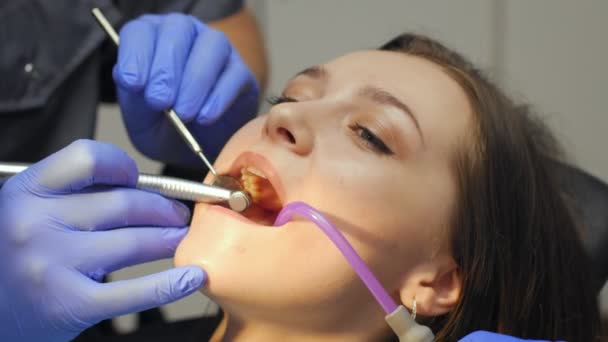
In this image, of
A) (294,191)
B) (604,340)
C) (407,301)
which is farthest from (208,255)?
(604,340)

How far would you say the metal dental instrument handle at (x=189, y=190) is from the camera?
105 cm

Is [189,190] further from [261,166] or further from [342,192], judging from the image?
[342,192]

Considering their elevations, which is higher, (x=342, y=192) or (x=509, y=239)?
(x=342, y=192)

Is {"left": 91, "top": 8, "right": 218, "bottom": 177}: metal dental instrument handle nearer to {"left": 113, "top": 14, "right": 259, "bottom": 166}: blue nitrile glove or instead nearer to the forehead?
{"left": 113, "top": 14, "right": 259, "bottom": 166}: blue nitrile glove

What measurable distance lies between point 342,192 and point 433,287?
0.82 ft

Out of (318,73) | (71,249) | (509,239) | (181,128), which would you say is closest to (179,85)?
(181,128)

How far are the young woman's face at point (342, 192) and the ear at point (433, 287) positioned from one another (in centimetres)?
1

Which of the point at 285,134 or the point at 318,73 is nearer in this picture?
the point at 285,134

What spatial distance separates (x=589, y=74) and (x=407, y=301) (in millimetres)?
1582

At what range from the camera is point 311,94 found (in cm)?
118

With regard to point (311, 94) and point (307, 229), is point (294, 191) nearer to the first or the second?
point (307, 229)

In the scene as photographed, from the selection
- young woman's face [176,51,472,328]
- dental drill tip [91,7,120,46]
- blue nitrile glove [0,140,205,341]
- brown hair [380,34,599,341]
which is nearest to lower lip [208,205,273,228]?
young woman's face [176,51,472,328]

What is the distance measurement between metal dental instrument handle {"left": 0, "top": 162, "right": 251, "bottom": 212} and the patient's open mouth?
0.15ft

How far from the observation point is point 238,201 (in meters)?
1.04
